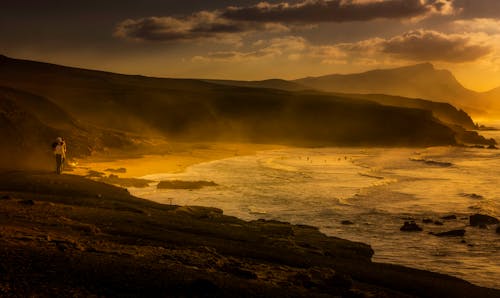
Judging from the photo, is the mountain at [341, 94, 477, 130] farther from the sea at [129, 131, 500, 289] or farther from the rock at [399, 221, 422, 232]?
the rock at [399, 221, 422, 232]

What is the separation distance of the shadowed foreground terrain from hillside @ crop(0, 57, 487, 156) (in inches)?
2699

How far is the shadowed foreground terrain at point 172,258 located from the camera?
10930 millimetres

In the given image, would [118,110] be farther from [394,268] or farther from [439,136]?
[394,268]

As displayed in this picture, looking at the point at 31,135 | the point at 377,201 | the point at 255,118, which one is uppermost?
the point at 255,118

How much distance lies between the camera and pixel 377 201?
31.2 metres

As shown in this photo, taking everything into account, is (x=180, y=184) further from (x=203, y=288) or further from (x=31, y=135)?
(x=203, y=288)

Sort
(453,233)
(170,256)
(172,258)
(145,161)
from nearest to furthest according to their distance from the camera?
1. (172,258)
2. (170,256)
3. (453,233)
4. (145,161)

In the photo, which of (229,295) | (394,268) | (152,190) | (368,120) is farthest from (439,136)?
(229,295)

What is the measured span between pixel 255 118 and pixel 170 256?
101667 mm

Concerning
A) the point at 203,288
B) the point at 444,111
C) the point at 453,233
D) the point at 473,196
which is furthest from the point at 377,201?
the point at 444,111

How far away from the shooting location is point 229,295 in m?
10.9

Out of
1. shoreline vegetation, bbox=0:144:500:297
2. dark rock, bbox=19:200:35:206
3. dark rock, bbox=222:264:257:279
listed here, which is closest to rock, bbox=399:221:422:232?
shoreline vegetation, bbox=0:144:500:297

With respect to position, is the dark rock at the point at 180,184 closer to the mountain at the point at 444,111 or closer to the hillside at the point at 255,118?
the hillside at the point at 255,118

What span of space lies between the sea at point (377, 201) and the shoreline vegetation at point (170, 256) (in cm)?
234
